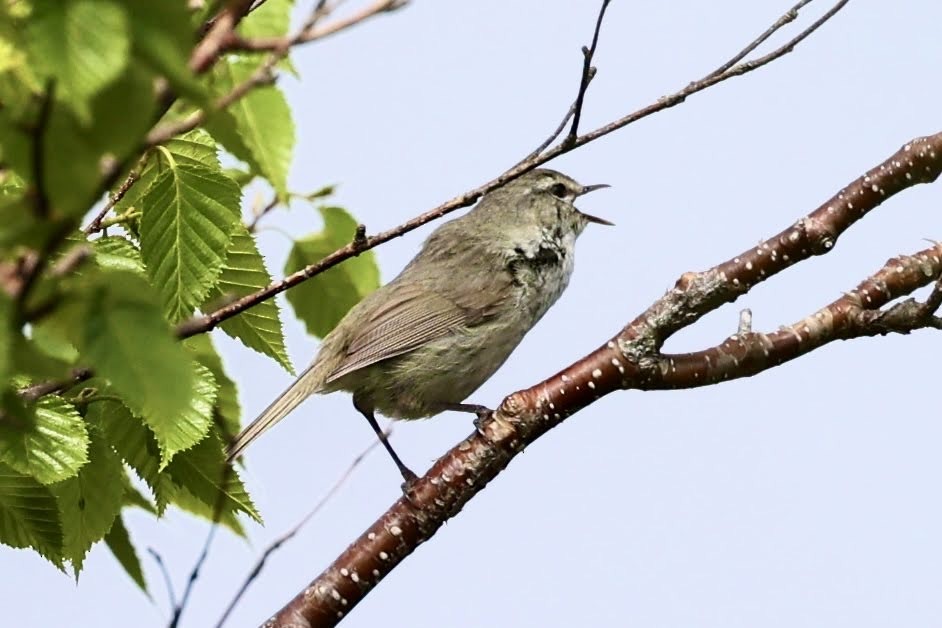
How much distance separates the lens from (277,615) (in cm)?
354

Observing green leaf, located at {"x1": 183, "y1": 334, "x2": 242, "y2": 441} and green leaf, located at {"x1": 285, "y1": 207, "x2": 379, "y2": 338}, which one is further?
green leaf, located at {"x1": 285, "y1": 207, "x2": 379, "y2": 338}

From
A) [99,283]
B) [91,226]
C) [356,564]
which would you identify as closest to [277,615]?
[356,564]

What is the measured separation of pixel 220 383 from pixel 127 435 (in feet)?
2.38

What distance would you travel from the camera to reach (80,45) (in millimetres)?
1274

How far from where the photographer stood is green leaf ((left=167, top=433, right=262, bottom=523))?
11.9 ft

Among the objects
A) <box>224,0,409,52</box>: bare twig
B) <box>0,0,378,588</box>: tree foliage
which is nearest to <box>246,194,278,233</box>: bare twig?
<box>0,0,378,588</box>: tree foliage

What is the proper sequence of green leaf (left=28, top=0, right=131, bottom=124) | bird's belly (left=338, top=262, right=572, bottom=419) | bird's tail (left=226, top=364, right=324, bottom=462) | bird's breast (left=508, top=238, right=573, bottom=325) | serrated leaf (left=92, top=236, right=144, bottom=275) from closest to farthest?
1. green leaf (left=28, top=0, right=131, bottom=124)
2. serrated leaf (left=92, top=236, right=144, bottom=275)
3. bird's tail (left=226, top=364, right=324, bottom=462)
4. bird's belly (left=338, top=262, right=572, bottom=419)
5. bird's breast (left=508, top=238, right=573, bottom=325)

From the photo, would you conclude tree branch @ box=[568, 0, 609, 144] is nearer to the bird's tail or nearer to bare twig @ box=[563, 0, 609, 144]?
bare twig @ box=[563, 0, 609, 144]

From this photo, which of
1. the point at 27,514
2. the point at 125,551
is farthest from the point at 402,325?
the point at 27,514

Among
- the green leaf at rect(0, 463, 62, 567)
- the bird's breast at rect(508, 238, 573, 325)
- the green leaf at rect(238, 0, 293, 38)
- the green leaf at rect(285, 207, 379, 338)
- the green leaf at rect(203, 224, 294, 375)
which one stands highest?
the bird's breast at rect(508, 238, 573, 325)

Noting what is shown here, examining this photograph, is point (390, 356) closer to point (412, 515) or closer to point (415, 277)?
point (415, 277)

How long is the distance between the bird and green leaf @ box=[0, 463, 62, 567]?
2.05 metres

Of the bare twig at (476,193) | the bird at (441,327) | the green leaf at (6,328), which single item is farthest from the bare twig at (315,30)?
the bird at (441,327)

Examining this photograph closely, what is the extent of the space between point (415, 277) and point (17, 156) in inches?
203
